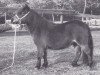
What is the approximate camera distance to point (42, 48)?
7129mm

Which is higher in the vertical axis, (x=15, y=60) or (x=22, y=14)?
(x=22, y=14)

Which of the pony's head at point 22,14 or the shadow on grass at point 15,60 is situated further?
the shadow on grass at point 15,60

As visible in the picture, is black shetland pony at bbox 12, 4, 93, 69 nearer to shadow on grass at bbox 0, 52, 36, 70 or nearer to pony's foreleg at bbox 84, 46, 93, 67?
pony's foreleg at bbox 84, 46, 93, 67

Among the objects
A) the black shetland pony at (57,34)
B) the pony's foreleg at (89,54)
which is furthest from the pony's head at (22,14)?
the pony's foreleg at (89,54)

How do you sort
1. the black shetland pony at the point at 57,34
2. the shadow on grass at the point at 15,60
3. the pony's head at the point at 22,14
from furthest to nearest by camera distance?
the shadow on grass at the point at 15,60 → the black shetland pony at the point at 57,34 → the pony's head at the point at 22,14

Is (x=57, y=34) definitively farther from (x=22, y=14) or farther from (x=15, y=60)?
(x=15, y=60)

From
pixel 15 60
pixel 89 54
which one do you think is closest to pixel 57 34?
pixel 89 54

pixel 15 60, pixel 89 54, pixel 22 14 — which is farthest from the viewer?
pixel 15 60

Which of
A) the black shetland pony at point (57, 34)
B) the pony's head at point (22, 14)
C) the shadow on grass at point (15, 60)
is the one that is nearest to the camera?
the pony's head at point (22, 14)

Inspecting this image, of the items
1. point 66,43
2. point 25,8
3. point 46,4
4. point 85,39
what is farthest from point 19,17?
point 46,4

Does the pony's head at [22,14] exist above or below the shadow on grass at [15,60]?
above

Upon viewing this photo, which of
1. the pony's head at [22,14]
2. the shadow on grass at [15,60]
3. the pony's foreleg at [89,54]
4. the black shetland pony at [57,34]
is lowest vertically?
the shadow on grass at [15,60]

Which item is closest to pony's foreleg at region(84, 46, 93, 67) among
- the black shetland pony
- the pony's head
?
the black shetland pony

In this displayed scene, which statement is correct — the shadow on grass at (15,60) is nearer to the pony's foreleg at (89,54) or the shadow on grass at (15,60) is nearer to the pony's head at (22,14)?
the pony's head at (22,14)
